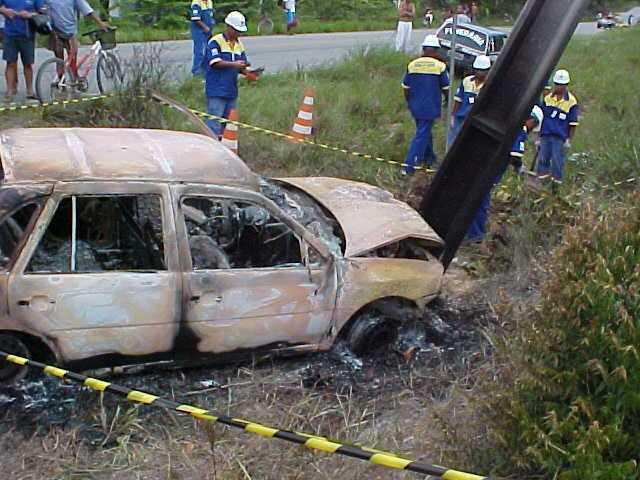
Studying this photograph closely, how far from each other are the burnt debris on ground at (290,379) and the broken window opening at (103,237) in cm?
72

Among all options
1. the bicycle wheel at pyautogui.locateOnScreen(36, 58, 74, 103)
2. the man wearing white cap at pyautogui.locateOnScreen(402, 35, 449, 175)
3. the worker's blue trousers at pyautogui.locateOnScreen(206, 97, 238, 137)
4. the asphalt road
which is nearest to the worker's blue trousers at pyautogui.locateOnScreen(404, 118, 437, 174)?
the man wearing white cap at pyautogui.locateOnScreen(402, 35, 449, 175)

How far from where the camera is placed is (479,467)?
4531 millimetres

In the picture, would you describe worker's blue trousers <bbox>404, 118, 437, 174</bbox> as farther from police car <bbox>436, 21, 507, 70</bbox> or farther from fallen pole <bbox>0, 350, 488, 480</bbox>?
police car <bbox>436, 21, 507, 70</bbox>

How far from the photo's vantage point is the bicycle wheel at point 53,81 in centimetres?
1112

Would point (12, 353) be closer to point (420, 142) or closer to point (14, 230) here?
point (14, 230)

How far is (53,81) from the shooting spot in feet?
37.4

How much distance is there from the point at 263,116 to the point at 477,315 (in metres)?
5.86

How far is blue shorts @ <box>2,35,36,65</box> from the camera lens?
37.4 feet

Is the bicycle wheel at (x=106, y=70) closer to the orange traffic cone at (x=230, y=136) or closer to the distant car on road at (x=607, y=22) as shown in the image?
the orange traffic cone at (x=230, y=136)

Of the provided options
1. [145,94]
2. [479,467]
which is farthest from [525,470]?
[145,94]

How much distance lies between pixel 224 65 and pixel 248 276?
5231 millimetres

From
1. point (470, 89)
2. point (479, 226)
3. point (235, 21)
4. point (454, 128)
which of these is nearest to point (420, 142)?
point (454, 128)

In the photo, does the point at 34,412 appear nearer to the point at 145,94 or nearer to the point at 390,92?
the point at 145,94

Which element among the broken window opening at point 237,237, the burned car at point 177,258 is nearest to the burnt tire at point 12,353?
the burned car at point 177,258
